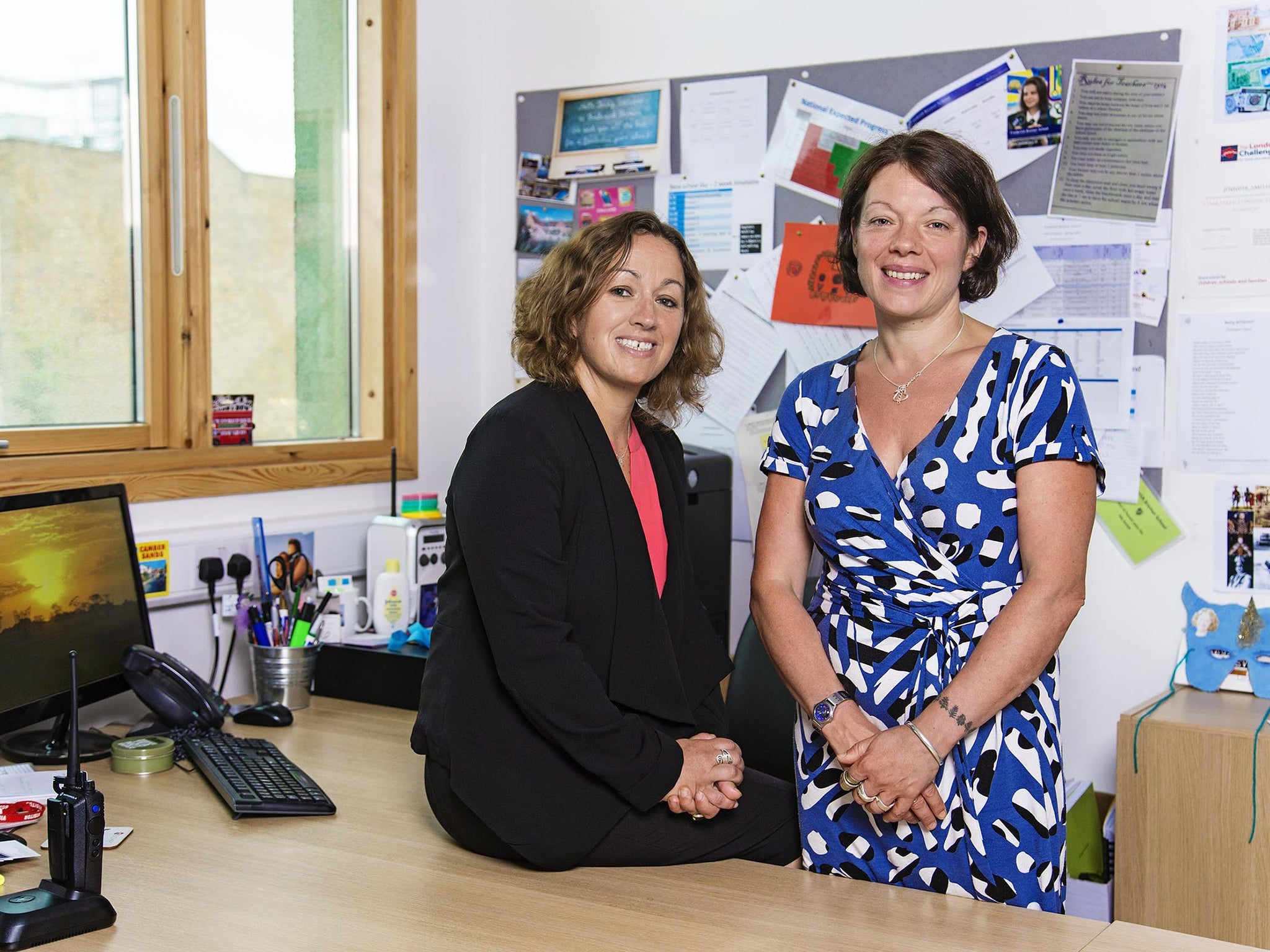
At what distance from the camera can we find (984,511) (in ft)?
5.14

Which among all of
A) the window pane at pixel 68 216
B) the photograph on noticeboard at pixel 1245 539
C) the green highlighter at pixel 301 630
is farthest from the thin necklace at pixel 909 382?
the window pane at pixel 68 216

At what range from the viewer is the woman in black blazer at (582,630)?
1.50 m

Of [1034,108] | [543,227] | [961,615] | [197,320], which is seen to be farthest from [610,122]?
[961,615]

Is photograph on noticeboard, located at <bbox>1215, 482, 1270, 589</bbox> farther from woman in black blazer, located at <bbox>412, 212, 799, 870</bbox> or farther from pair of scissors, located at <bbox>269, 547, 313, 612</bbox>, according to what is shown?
pair of scissors, located at <bbox>269, 547, 313, 612</bbox>

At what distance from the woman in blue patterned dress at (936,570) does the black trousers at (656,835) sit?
0.07 meters

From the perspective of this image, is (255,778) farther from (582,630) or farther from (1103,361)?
(1103,361)

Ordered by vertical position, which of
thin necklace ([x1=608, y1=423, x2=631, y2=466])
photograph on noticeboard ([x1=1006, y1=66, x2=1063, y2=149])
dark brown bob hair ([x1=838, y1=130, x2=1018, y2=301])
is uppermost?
photograph on noticeboard ([x1=1006, y1=66, x2=1063, y2=149])

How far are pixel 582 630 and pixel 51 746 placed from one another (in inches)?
35.6

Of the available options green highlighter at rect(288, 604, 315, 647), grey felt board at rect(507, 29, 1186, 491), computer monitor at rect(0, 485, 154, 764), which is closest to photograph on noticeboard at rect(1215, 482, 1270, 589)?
grey felt board at rect(507, 29, 1186, 491)

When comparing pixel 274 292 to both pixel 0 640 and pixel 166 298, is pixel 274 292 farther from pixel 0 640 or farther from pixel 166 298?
pixel 0 640

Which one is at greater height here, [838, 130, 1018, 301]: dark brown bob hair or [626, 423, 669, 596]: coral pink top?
[838, 130, 1018, 301]: dark brown bob hair

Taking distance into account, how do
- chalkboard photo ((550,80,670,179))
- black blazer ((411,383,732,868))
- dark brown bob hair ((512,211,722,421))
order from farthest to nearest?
chalkboard photo ((550,80,670,179)) < dark brown bob hair ((512,211,722,421)) < black blazer ((411,383,732,868))

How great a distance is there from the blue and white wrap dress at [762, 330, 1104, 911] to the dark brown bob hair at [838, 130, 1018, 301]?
0.17 metres

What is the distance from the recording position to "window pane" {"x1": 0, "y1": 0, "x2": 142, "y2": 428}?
6.94ft
